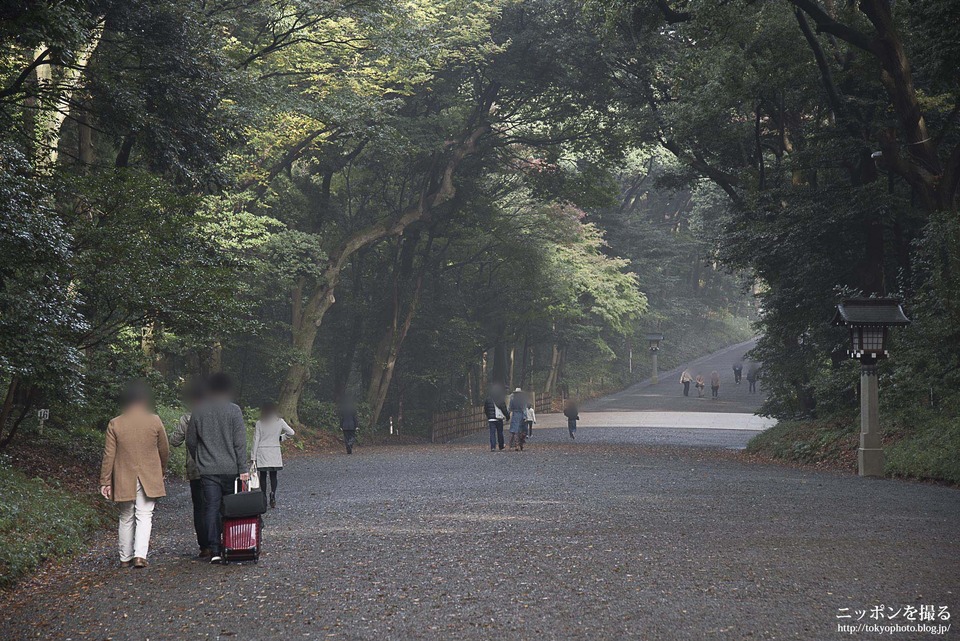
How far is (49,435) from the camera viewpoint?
15430mm

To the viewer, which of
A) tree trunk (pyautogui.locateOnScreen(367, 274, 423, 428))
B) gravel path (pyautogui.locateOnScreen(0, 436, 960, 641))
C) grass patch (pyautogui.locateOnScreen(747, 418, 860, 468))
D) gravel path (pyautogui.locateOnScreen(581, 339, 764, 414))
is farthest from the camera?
gravel path (pyautogui.locateOnScreen(581, 339, 764, 414))

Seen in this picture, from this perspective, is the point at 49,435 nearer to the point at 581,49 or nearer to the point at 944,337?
the point at 944,337

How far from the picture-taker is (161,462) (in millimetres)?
8273

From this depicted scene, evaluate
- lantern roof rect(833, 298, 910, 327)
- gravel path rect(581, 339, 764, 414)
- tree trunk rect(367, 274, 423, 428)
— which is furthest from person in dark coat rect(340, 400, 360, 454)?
gravel path rect(581, 339, 764, 414)

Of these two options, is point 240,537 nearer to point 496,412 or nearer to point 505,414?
point 505,414

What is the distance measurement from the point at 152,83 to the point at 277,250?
31.8 ft

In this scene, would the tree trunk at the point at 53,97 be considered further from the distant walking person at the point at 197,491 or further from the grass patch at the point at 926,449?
the grass patch at the point at 926,449

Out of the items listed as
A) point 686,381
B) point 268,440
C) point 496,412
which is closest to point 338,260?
point 496,412

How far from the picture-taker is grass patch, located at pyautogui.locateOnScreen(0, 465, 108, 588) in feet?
26.1

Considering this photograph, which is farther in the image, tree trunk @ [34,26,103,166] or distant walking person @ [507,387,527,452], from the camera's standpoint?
distant walking person @ [507,387,527,452]

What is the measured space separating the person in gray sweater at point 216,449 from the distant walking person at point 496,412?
578 inches

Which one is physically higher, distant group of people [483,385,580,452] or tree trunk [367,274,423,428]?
tree trunk [367,274,423,428]

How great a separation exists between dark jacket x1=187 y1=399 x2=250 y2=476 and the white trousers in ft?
1.66

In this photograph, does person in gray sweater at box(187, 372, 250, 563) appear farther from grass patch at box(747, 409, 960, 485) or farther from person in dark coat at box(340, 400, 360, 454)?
person in dark coat at box(340, 400, 360, 454)
